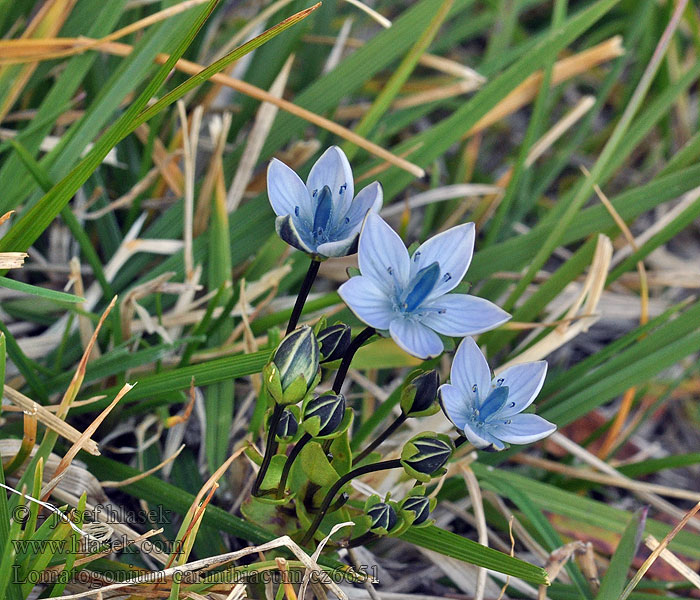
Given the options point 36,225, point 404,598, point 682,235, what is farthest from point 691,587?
point 36,225

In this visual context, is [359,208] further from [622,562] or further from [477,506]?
[622,562]

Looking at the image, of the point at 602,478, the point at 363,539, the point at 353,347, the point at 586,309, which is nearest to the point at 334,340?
the point at 353,347

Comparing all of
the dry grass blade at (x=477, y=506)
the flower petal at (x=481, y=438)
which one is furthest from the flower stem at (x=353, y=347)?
the dry grass blade at (x=477, y=506)

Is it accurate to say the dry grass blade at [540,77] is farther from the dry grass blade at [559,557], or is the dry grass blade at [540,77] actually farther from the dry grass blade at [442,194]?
the dry grass blade at [559,557]

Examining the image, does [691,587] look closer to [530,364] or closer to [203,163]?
[530,364]

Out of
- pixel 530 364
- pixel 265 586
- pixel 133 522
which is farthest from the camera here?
pixel 133 522

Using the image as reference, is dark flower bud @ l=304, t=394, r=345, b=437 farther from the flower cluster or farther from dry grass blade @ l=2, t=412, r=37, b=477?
dry grass blade @ l=2, t=412, r=37, b=477

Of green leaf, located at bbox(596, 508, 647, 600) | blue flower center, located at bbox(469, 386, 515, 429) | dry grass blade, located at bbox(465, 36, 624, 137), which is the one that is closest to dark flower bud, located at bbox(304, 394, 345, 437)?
blue flower center, located at bbox(469, 386, 515, 429)
